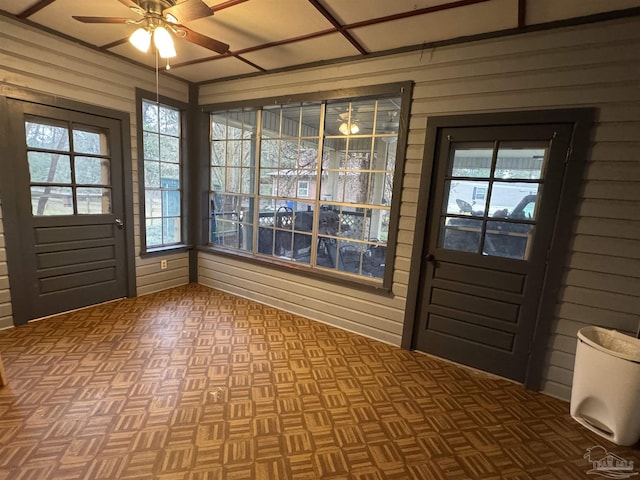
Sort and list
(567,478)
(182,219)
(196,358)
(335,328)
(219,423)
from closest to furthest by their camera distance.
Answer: (567,478) → (219,423) → (196,358) → (335,328) → (182,219)

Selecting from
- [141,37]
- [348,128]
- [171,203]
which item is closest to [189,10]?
[141,37]

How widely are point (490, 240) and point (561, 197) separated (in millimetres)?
548

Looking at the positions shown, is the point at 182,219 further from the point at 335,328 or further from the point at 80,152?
the point at 335,328

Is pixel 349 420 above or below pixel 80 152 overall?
below

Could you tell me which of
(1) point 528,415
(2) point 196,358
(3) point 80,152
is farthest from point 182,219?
(1) point 528,415

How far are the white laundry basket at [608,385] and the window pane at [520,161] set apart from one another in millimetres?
1178

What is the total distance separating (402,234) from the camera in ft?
9.12

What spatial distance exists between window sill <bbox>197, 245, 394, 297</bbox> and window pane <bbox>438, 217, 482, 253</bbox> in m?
0.69

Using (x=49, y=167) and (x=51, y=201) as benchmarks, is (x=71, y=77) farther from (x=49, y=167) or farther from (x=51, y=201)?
(x=51, y=201)

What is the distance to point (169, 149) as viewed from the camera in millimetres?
3857

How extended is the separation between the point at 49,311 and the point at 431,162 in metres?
3.92

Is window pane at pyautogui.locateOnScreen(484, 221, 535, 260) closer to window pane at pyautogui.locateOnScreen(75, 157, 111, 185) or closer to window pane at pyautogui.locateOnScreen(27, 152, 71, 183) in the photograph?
window pane at pyautogui.locateOnScreen(75, 157, 111, 185)

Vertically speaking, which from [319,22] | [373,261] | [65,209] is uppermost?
[319,22]

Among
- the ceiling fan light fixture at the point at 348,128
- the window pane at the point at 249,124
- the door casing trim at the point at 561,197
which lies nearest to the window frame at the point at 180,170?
the window pane at the point at 249,124
